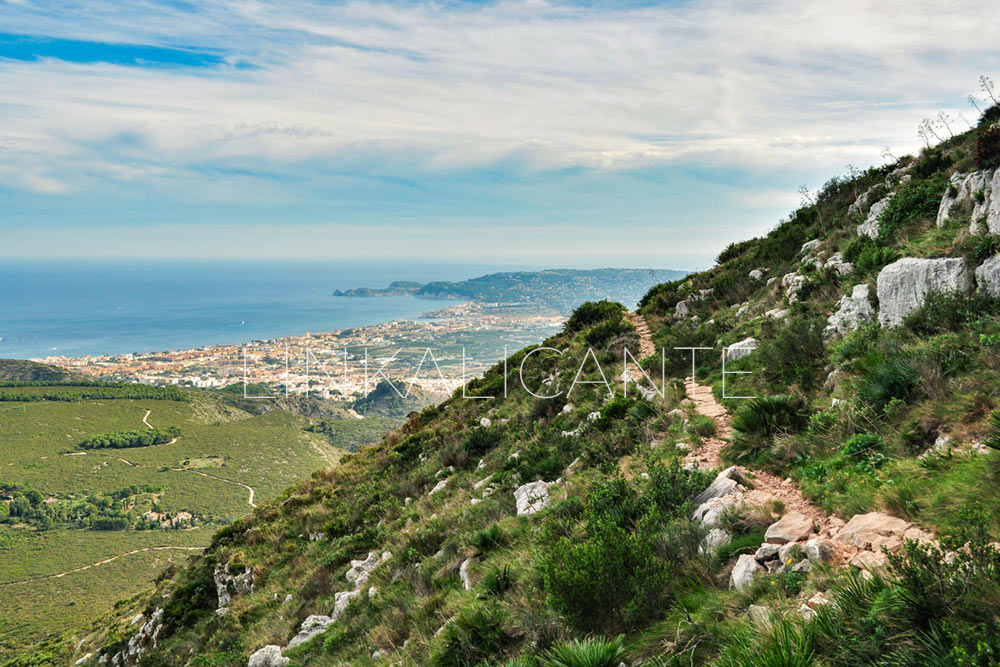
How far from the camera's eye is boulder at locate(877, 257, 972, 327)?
7465mm

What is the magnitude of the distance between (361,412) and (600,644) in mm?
127052

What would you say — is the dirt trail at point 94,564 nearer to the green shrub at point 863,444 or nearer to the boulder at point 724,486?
the boulder at point 724,486

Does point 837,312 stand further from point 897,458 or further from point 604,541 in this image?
point 604,541

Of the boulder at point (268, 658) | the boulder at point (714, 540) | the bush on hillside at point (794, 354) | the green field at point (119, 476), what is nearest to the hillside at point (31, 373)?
the green field at point (119, 476)

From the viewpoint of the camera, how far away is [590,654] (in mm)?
3877

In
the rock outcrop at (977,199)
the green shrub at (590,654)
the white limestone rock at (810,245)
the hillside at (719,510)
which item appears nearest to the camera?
the hillside at (719,510)

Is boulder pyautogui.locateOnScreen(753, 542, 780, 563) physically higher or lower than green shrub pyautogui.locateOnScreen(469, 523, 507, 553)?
higher

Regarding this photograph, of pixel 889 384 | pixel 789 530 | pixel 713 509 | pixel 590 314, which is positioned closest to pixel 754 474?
pixel 713 509

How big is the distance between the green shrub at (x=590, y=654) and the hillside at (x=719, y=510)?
18 mm

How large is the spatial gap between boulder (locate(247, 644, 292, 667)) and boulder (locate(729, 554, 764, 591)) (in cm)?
774

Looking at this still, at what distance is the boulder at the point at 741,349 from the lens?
11164 mm

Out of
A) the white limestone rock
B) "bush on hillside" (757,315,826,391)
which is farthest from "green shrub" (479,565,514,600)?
the white limestone rock

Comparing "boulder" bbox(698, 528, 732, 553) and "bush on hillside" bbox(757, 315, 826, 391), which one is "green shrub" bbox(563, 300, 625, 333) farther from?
"boulder" bbox(698, 528, 732, 553)

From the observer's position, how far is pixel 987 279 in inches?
277
